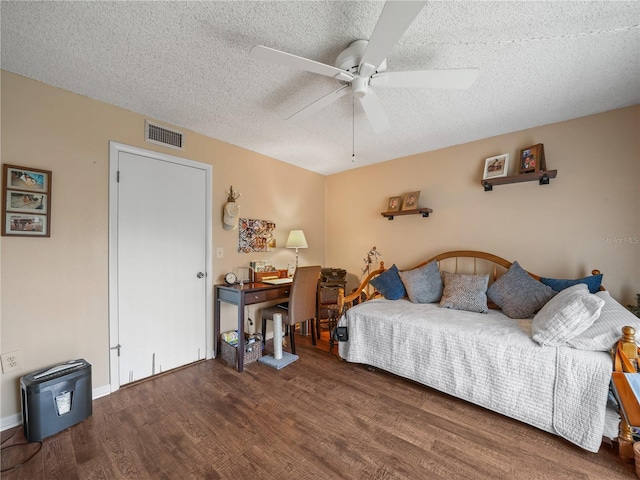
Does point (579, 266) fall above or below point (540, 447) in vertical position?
above

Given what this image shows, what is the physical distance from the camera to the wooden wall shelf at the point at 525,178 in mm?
2463

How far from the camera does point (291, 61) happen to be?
1.40 m

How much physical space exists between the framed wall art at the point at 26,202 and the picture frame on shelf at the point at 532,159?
4.02 metres

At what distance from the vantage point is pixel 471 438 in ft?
5.52

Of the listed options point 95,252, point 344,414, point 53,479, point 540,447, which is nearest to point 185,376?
point 53,479

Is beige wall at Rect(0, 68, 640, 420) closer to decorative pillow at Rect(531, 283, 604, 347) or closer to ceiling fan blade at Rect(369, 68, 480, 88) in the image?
decorative pillow at Rect(531, 283, 604, 347)

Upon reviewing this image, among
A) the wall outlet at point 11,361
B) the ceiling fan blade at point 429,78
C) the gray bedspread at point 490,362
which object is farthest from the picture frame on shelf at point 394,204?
the wall outlet at point 11,361

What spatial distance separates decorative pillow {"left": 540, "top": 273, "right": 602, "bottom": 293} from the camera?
7.20 ft

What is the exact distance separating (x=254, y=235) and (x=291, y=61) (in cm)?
221

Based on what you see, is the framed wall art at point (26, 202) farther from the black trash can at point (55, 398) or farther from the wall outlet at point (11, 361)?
the black trash can at point (55, 398)

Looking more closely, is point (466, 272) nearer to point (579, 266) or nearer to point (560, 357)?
point (579, 266)

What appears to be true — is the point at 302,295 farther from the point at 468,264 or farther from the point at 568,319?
the point at 568,319

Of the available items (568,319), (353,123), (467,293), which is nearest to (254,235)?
(353,123)

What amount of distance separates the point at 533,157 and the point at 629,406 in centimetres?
208
